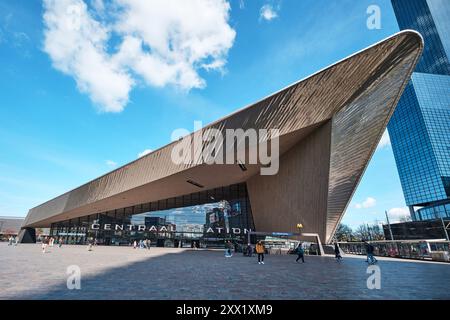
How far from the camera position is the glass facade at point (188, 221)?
28.7m

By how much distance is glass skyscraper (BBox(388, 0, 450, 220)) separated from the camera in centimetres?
7525

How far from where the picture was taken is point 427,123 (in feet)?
262

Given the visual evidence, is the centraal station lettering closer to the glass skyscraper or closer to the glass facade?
the glass facade

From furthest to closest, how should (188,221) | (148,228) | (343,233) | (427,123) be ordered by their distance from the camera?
(427,123), (343,233), (148,228), (188,221)

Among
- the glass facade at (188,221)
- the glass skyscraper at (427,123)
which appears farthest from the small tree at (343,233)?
the glass facade at (188,221)

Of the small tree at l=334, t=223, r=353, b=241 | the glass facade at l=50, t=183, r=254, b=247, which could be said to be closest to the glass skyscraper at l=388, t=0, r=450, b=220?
the small tree at l=334, t=223, r=353, b=241

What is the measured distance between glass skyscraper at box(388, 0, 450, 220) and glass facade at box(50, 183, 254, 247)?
7264 cm

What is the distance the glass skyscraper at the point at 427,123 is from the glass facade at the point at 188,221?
238 feet

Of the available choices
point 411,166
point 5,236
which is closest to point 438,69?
point 411,166

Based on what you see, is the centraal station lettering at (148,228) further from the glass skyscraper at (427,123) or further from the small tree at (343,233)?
the glass skyscraper at (427,123)

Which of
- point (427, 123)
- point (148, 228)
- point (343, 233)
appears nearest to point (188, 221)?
point (148, 228)

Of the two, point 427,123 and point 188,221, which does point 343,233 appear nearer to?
point 427,123

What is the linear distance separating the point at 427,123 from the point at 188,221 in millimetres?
87379
